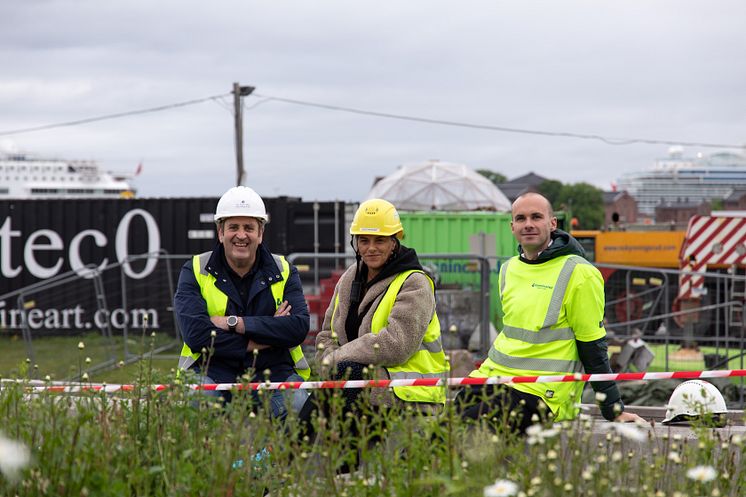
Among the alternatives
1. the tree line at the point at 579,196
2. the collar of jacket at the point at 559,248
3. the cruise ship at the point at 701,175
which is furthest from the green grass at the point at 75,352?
the cruise ship at the point at 701,175

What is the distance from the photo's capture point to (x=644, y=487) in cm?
321

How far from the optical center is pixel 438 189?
89.6 feet

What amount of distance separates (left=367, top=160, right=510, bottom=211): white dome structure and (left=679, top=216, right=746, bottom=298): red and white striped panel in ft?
29.8

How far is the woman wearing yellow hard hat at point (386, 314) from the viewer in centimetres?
516

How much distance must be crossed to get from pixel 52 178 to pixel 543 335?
365ft

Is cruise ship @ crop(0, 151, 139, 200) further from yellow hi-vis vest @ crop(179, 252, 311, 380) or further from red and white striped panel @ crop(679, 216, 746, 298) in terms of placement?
yellow hi-vis vest @ crop(179, 252, 311, 380)

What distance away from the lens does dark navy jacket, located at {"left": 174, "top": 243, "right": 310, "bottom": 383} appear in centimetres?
547

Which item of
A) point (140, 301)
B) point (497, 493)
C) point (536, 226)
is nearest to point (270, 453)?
point (497, 493)

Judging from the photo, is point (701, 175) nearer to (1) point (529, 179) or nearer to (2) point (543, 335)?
(1) point (529, 179)

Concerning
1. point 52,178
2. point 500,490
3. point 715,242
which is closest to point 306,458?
point 500,490

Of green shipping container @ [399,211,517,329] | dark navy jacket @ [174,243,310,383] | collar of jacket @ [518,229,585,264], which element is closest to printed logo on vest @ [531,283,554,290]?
collar of jacket @ [518,229,585,264]

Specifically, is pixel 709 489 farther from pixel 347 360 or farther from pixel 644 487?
pixel 347 360

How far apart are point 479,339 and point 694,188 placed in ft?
619

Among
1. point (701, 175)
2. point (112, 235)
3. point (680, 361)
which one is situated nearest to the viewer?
point (680, 361)
